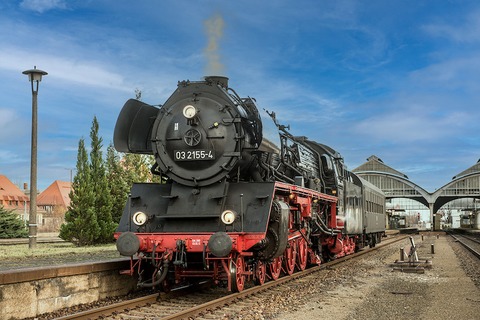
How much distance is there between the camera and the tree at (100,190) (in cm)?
2472

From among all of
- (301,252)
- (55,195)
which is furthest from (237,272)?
(55,195)

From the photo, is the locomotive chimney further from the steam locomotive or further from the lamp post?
the lamp post

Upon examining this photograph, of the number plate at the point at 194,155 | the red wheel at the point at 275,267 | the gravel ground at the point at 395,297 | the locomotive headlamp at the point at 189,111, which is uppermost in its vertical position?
the locomotive headlamp at the point at 189,111

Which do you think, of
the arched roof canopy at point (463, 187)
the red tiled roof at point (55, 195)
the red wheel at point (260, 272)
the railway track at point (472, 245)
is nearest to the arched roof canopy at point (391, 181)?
the arched roof canopy at point (463, 187)

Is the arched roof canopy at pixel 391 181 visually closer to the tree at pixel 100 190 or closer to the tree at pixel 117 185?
the tree at pixel 117 185

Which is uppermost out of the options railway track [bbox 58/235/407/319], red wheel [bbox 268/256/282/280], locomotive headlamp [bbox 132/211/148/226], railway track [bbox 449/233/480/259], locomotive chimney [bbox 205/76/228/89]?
locomotive chimney [bbox 205/76/228/89]

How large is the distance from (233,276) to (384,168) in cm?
7472

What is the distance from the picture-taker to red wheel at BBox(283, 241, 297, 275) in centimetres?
1175

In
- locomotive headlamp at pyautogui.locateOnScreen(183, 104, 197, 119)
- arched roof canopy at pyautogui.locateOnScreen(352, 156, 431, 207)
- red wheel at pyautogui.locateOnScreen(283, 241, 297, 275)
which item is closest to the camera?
locomotive headlamp at pyautogui.locateOnScreen(183, 104, 197, 119)

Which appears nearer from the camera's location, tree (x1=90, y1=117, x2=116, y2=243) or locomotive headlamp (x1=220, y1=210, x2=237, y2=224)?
locomotive headlamp (x1=220, y1=210, x2=237, y2=224)

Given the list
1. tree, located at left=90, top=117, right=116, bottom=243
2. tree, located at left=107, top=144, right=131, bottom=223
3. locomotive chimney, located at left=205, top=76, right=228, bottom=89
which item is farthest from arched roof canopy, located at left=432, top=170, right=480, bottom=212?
locomotive chimney, located at left=205, top=76, right=228, bottom=89

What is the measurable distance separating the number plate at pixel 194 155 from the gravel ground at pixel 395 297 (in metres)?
3.07

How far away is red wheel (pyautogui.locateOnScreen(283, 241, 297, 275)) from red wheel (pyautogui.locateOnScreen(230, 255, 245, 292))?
245 cm

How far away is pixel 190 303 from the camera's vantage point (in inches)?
350
